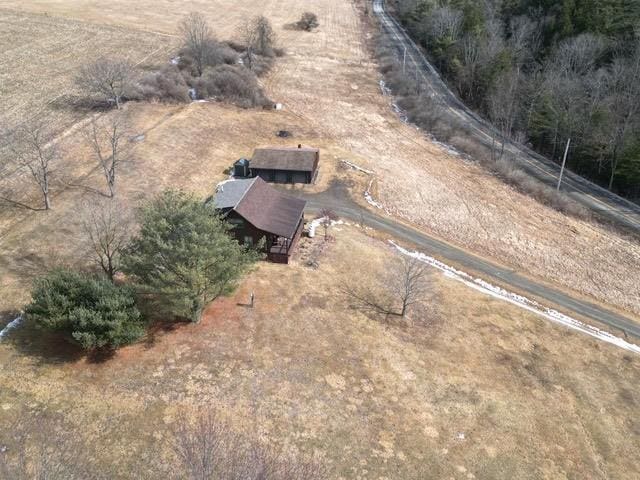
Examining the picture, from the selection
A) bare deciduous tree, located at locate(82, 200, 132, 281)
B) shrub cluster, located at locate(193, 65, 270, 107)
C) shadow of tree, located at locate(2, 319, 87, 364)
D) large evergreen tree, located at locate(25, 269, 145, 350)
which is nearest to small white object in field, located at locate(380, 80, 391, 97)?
shrub cluster, located at locate(193, 65, 270, 107)

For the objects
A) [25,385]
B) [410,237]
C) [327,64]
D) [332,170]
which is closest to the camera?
[25,385]

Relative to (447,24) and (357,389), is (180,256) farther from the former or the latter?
(447,24)

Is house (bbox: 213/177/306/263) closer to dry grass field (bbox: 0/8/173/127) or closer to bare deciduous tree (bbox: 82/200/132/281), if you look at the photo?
bare deciduous tree (bbox: 82/200/132/281)

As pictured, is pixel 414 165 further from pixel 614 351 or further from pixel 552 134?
pixel 614 351

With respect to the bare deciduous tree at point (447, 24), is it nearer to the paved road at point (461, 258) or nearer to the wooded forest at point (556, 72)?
the wooded forest at point (556, 72)

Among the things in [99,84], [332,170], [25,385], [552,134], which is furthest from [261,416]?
[552,134]

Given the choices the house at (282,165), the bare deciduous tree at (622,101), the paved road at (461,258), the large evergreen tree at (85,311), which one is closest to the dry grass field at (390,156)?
the paved road at (461,258)
